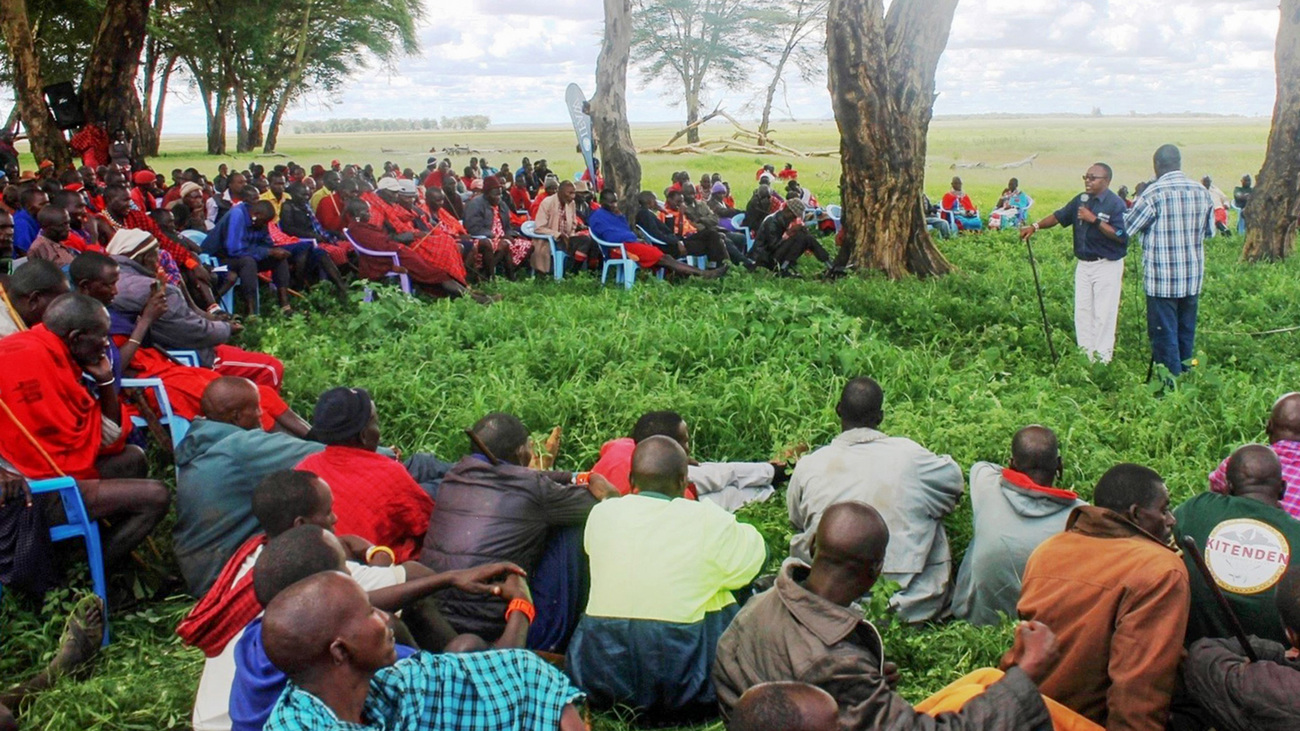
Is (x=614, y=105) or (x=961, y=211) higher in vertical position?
(x=614, y=105)

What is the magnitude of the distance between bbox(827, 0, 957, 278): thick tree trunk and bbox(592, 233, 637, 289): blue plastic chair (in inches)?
98.2

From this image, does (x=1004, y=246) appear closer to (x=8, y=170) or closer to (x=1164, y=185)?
(x=1164, y=185)

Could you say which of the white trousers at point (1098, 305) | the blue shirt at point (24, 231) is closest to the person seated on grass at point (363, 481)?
the blue shirt at point (24, 231)

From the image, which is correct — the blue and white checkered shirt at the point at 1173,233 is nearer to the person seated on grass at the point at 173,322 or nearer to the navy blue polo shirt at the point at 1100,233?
the navy blue polo shirt at the point at 1100,233

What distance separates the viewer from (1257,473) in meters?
3.45

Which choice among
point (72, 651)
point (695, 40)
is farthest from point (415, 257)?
point (695, 40)

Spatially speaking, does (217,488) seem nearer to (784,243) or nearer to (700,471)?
(700,471)

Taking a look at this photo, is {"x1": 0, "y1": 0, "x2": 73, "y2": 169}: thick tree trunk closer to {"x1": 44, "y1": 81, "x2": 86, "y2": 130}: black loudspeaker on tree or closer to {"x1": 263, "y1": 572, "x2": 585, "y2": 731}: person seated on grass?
{"x1": 44, "y1": 81, "x2": 86, "y2": 130}: black loudspeaker on tree

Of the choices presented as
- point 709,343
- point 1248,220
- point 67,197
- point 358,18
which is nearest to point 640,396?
point 709,343

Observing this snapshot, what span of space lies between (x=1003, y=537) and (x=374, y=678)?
244 cm

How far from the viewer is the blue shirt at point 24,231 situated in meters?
7.79

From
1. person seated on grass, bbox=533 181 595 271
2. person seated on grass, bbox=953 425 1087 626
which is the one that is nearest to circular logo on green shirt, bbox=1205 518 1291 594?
person seated on grass, bbox=953 425 1087 626

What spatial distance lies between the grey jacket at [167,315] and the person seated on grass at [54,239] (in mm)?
1116

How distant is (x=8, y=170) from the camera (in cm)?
1388
